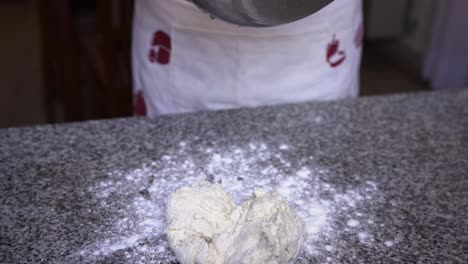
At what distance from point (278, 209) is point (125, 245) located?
17 centimetres

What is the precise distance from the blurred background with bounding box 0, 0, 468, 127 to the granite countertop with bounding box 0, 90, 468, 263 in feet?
2.69

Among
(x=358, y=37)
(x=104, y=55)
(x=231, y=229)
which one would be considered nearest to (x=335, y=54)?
(x=358, y=37)

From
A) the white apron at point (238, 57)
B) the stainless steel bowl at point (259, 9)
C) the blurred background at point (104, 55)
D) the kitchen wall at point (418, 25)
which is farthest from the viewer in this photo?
the kitchen wall at point (418, 25)

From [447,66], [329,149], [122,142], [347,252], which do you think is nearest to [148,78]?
[122,142]

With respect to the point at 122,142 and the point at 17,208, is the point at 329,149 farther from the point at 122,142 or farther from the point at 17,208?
the point at 17,208

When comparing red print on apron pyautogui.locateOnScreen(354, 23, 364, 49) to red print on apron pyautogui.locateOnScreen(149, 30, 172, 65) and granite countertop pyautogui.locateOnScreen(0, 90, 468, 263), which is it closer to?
granite countertop pyautogui.locateOnScreen(0, 90, 468, 263)

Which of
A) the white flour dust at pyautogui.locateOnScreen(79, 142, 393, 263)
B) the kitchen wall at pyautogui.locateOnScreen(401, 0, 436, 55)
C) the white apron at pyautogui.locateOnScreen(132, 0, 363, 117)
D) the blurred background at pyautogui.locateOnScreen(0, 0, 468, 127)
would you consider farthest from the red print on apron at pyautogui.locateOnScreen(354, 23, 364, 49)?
the kitchen wall at pyautogui.locateOnScreen(401, 0, 436, 55)

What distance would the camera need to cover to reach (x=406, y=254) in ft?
1.91

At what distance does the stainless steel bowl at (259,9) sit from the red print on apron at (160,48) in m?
0.35

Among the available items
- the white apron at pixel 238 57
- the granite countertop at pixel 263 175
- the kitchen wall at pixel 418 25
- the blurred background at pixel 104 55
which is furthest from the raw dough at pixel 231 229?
the kitchen wall at pixel 418 25

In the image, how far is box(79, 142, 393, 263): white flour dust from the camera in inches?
23.3

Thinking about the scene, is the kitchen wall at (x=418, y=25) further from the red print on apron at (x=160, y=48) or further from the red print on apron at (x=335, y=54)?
the red print on apron at (x=160, y=48)

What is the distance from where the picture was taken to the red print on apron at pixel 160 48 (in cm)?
89

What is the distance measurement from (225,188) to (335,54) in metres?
0.35
